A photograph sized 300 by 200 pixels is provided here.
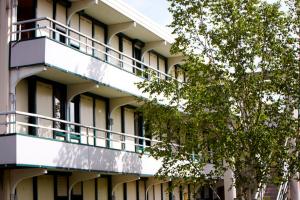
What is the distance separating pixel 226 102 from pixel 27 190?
23.7 ft

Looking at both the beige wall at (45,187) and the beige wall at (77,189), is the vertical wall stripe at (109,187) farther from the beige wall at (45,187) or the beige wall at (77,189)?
the beige wall at (45,187)

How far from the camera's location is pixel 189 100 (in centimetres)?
2166

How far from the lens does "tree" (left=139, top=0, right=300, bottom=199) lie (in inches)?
828

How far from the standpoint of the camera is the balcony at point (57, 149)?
18688 mm

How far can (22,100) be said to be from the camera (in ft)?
70.5

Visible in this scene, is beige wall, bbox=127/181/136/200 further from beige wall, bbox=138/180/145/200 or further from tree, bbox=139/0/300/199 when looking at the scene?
tree, bbox=139/0/300/199

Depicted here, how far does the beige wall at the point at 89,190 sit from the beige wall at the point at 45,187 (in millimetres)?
2518

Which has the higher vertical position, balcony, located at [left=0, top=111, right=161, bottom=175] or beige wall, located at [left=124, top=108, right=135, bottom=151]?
beige wall, located at [left=124, top=108, right=135, bottom=151]

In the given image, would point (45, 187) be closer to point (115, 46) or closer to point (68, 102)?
point (68, 102)

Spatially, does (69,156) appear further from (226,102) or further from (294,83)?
(294,83)

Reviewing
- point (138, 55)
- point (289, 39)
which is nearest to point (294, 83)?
point (289, 39)

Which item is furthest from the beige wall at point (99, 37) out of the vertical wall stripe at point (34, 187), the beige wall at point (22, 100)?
the vertical wall stripe at point (34, 187)

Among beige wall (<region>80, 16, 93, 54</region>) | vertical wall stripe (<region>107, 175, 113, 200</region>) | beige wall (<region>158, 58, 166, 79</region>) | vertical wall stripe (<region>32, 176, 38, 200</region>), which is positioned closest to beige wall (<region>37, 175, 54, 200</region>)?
vertical wall stripe (<region>32, 176, 38, 200</region>)

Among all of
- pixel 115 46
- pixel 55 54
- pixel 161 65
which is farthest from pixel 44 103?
pixel 161 65
